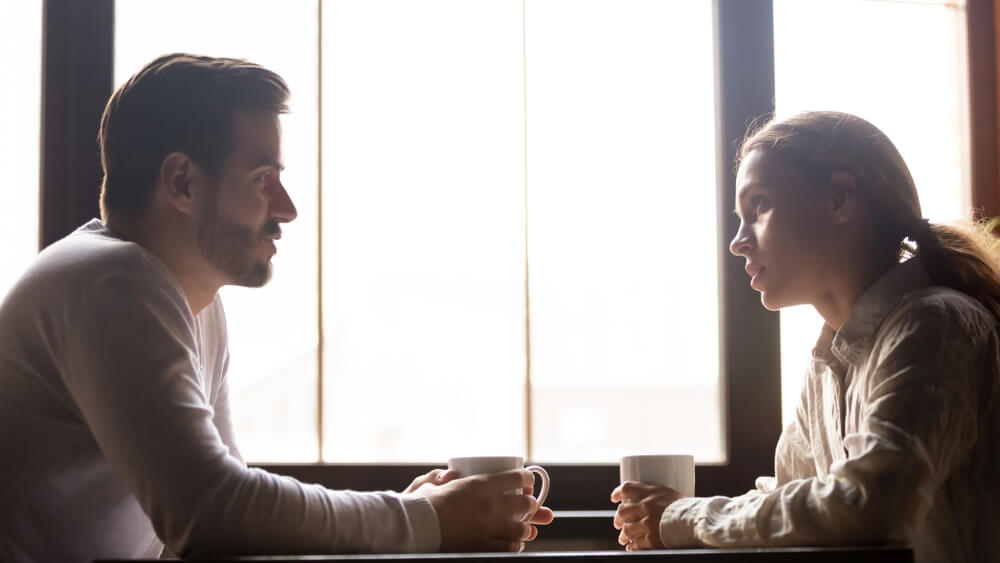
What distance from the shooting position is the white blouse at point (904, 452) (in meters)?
0.94

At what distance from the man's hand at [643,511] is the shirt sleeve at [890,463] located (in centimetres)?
5

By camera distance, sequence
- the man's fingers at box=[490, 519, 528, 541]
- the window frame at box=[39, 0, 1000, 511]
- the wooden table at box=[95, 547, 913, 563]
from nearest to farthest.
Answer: the wooden table at box=[95, 547, 913, 563], the man's fingers at box=[490, 519, 528, 541], the window frame at box=[39, 0, 1000, 511]

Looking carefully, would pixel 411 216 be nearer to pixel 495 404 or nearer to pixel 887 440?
pixel 495 404

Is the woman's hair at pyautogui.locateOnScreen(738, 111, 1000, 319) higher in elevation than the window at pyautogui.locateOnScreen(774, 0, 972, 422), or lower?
lower

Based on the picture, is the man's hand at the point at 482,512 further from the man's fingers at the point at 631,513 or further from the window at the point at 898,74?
the window at the point at 898,74

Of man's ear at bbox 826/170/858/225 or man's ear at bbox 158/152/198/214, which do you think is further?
man's ear at bbox 826/170/858/225

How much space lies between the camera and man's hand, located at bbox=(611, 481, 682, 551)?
1178 millimetres

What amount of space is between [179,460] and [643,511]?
1.94ft

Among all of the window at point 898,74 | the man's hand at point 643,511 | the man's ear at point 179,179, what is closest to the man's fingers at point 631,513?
the man's hand at point 643,511

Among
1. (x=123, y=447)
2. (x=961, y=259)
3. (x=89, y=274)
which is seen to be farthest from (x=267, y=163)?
(x=961, y=259)

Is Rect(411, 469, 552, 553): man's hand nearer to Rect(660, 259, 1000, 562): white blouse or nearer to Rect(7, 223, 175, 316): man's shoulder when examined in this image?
Rect(660, 259, 1000, 562): white blouse

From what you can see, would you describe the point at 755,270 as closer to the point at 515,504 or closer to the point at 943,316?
the point at 943,316

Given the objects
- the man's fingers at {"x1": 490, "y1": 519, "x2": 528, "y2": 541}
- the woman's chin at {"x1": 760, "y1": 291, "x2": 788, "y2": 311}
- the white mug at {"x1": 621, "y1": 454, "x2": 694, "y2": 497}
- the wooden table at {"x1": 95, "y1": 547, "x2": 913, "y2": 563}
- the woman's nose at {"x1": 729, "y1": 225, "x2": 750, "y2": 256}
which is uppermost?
the woman's nose at {"x1": 729, "y1": 225, "x2": 750, "y2": 256}

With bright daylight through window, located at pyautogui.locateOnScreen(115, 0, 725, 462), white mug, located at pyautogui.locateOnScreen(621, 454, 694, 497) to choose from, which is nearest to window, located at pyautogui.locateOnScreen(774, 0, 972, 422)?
bright daylight through window, located at pyautogui.locateOnScreen(115, 0, 725, 462)
